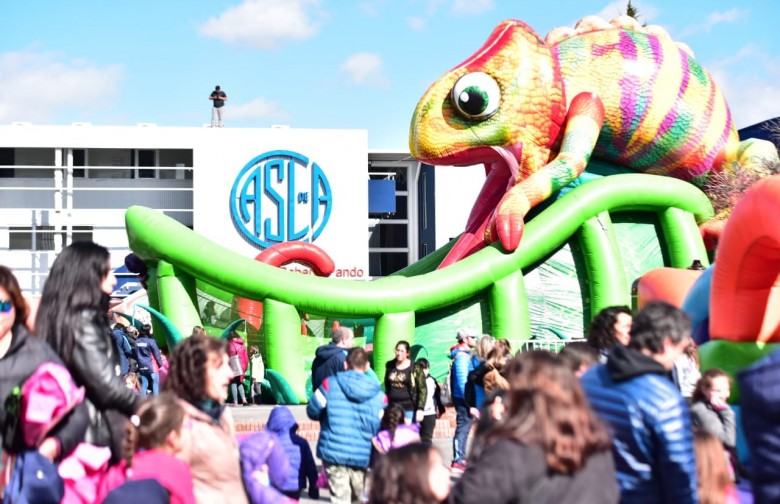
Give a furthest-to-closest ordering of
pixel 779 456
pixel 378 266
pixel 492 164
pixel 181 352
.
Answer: pixel 378 266, pixel 492 164, pixel 181 352, pixel 779 456

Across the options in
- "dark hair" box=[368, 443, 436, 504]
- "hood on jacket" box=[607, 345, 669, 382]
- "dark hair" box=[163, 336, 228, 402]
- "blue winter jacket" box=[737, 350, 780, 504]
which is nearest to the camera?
"blue winter jacket" box=[737, 350, 780, 504]

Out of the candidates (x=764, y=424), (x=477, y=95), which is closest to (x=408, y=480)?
(x=764, y=424)

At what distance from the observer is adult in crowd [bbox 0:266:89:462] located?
3.82 metres

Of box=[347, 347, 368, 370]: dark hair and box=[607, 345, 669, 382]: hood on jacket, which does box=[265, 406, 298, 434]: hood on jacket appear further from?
box=[607, 345, 669, 382]: hood on jacket

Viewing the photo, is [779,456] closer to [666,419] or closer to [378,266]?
[666,419]

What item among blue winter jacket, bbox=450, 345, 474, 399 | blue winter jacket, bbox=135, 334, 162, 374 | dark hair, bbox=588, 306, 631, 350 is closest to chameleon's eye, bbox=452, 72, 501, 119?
blue winter jacket, bbox=135, 334, 162, 374

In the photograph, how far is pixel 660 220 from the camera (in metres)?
15.1

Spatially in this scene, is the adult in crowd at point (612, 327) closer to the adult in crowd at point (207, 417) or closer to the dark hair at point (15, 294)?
the adult in crowd at point (207, 417)

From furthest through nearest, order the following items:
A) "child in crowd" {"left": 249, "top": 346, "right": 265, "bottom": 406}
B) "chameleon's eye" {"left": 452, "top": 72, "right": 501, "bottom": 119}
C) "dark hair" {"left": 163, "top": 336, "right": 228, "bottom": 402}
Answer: "child in crowd" {"left": 249, "top": 346, "right": 265, "bottom": 406} < "chameleon's eye" {"left": 452, "top": 72, "right": 501, "bottom": 119} < "dark hair" {"left": 163, "top": 336, "right": 228, "bottom": 402}

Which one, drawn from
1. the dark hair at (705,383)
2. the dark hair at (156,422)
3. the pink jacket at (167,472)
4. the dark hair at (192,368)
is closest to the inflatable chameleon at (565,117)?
the dark hair at (705,383)

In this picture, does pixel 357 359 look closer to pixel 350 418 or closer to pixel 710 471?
pixel 350 418

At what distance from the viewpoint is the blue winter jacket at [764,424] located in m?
2.98

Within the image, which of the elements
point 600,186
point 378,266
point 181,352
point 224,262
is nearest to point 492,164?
point 600,186

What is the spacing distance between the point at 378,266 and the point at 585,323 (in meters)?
27.7
